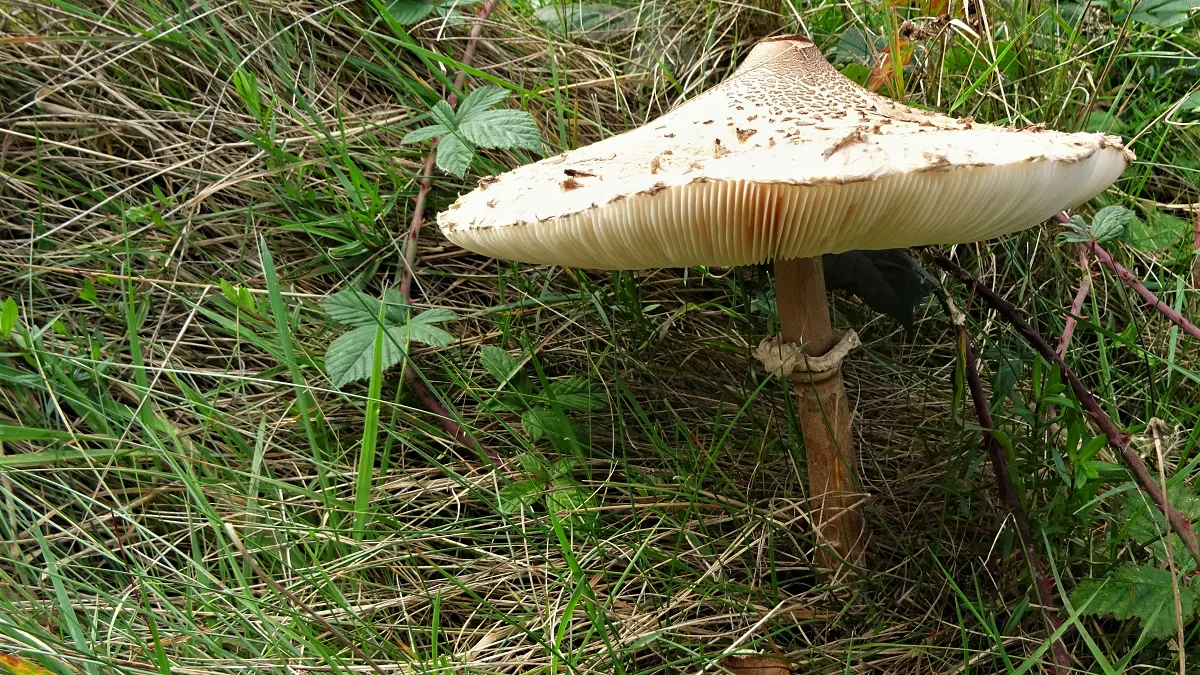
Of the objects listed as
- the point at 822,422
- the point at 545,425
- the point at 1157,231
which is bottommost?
the point at 545,425

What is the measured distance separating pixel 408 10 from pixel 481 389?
4.83ft

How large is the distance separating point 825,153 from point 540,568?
115 cm

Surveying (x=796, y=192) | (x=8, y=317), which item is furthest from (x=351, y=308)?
(x=796, y=192)

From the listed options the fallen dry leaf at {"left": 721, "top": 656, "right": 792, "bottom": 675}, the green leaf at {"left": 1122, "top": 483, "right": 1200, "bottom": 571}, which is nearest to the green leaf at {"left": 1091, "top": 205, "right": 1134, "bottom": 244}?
the green leaf at {"left": 1122, "top": 483, "right": 1200, "bottom": 571}

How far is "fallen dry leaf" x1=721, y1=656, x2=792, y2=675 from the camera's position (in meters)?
1.74

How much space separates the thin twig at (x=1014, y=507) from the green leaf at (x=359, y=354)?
1436 millimetres

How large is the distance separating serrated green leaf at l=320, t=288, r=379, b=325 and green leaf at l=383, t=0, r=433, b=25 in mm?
1085

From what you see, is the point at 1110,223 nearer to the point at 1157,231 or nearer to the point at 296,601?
the point at 1157,231

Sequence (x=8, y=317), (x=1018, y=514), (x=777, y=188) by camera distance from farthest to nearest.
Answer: (x=8, y=317), (x=1018, y=514), (x=777, y=188)

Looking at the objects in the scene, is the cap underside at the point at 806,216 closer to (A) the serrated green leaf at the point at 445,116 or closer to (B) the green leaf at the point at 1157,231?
(A) the serrated green leaf at the point at 445,116

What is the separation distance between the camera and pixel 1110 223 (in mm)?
2025

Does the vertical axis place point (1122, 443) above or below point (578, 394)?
above

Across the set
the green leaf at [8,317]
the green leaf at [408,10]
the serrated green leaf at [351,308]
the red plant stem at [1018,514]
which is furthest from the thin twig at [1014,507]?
the green leaf at [8,317]

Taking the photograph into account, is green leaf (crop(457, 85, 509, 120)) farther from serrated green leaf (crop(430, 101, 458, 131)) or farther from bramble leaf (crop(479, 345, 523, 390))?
bramble leaf (crop(479, 345, 523, 390))
